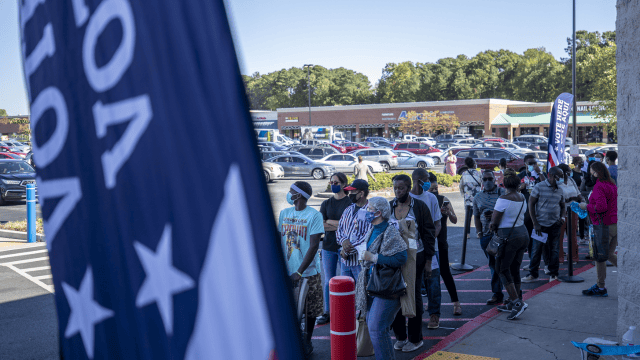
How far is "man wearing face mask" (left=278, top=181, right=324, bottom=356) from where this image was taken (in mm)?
5348

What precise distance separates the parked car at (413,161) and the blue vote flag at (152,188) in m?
32.9

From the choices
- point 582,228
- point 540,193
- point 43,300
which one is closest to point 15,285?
point 43,300

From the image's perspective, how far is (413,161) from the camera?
114 ft

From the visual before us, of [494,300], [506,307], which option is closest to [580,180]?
[494,300]

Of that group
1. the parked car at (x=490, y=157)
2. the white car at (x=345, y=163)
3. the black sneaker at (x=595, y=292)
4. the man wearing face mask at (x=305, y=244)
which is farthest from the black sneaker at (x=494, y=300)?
the white car at (x=345, y=163)

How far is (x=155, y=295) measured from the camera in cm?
140

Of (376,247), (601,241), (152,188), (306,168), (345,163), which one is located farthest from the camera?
(345,163)

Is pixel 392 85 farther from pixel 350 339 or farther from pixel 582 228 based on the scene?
pixel 350 339

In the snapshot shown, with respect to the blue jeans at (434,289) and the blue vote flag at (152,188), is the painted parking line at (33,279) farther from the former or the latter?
the blue vote flag at (152,188)

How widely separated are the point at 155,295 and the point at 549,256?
320 inches

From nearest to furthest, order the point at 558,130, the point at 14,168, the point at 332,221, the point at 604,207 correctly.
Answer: the point at 332,221
the point at 604,207
the point at 558,130
the point at 14,168

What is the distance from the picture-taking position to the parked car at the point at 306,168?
29.0m

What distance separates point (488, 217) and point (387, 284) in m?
3.18

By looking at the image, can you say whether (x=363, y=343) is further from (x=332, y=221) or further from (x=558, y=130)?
(x=558, y=130)
